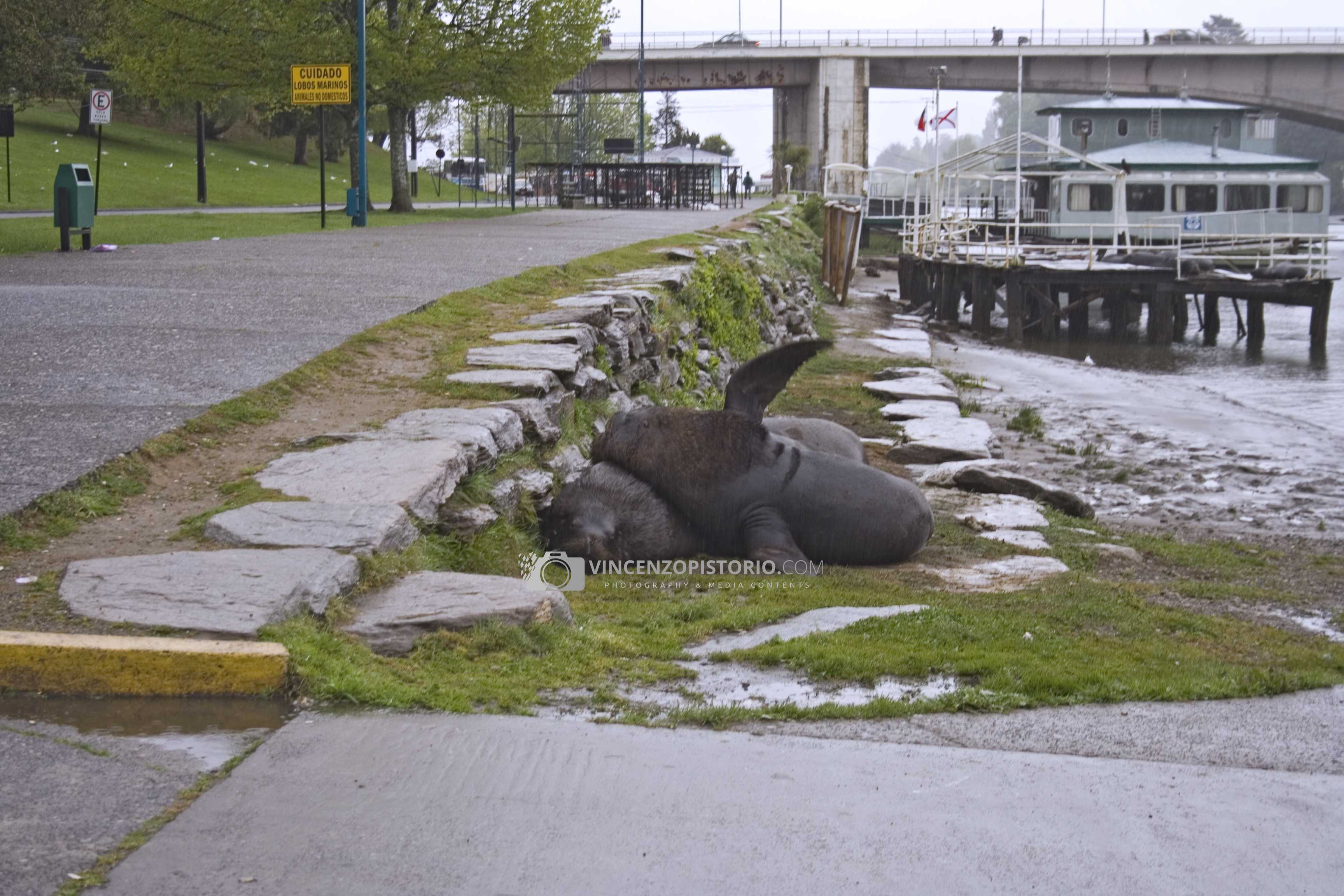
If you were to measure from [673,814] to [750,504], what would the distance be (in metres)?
3.96

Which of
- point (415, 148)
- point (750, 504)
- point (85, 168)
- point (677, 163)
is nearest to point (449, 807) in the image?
point (750, 504)

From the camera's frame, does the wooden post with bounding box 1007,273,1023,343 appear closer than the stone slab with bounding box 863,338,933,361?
No

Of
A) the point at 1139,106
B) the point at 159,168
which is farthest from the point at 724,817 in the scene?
the point at 1139,106

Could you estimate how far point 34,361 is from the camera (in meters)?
8.37

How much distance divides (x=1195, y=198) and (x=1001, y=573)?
46795mm

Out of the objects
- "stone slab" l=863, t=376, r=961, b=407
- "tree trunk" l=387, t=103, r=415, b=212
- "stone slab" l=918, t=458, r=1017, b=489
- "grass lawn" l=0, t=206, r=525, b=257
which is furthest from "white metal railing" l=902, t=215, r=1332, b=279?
"stone slab" l=918, t=458, r=1017, b=489

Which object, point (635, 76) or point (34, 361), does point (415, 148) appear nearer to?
point (635, 76)

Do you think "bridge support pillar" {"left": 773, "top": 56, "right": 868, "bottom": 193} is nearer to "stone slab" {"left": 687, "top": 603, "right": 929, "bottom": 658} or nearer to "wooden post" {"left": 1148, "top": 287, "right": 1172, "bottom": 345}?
"wooden post" {"left": 1148, "top": 287, "right": 1172, "bottom": 345}

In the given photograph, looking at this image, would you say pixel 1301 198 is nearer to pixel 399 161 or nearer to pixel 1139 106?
pixel 1139 106

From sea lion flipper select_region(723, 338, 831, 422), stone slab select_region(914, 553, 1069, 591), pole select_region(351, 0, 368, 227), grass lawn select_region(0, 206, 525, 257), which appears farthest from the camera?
pole select_region(351, 0, 368, 227)

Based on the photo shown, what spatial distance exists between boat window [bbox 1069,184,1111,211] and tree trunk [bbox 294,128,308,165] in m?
33.5

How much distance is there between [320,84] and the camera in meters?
27.5

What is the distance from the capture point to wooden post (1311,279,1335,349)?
3366 centimetres

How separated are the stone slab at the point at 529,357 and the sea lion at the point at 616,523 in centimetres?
126
